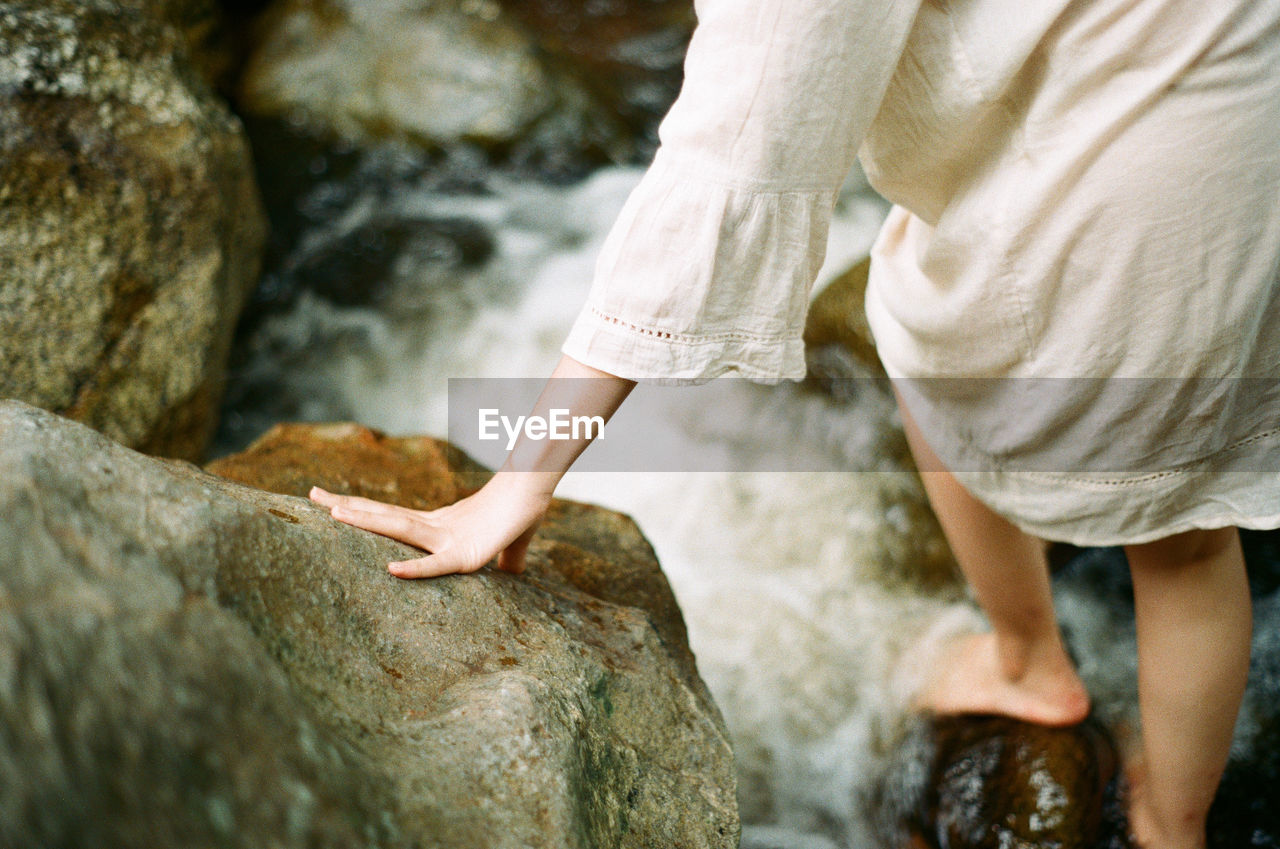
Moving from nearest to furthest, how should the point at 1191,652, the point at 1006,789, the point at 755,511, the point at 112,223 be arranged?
1. the point at 1191,652
2. the point at 1006,789
3. the point at 112,223
4. the point at 755,511

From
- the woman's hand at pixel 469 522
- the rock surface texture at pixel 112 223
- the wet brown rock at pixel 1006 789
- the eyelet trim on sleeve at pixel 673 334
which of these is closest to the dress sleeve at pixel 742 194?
the eyelet trim on sleeve at pixel 673 334

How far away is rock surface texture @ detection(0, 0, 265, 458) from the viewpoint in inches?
81.2

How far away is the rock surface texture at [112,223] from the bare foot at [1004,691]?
2250mm

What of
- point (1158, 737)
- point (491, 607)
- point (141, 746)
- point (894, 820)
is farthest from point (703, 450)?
point (141, 746)

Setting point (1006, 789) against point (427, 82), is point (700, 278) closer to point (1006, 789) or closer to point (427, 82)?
point (1006, 789)

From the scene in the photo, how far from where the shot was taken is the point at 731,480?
296 centimetres

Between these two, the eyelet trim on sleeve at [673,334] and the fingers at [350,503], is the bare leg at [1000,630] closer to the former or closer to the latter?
the eyelet trim on sleeve at [673,334]

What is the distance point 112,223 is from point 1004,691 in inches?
100

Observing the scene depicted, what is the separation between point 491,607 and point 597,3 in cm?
593

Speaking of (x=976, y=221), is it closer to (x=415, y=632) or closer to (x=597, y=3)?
(x=415, y=632)

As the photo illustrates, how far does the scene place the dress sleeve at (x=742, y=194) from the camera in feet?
3.07

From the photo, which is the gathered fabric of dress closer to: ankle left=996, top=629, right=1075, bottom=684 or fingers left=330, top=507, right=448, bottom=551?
fingers left=330, top=507, right=448, bottom=551

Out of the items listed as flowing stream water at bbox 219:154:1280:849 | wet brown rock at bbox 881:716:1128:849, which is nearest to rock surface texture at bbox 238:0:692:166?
flowing stream water at bbox 219:154:1280:849

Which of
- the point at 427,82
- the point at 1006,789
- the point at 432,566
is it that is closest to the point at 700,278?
the point at 432,566
